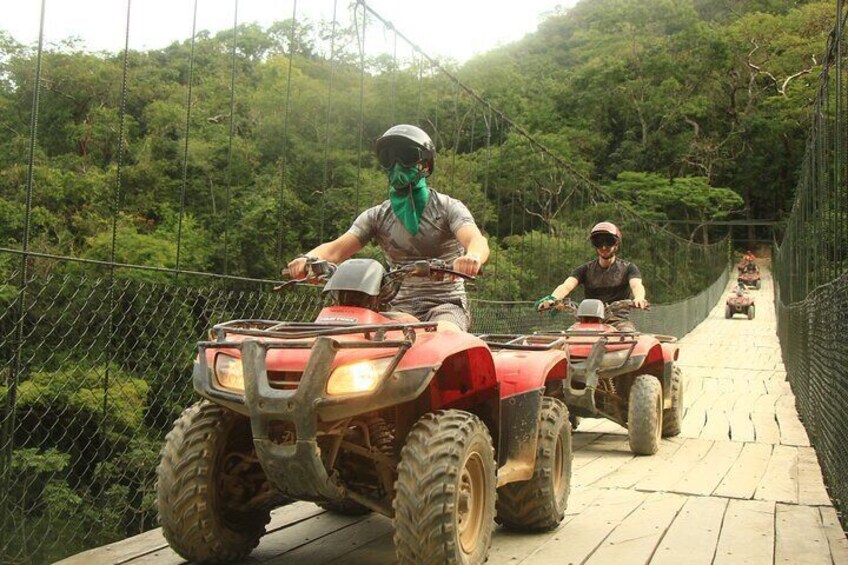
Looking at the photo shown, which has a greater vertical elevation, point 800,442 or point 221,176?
point 221,176

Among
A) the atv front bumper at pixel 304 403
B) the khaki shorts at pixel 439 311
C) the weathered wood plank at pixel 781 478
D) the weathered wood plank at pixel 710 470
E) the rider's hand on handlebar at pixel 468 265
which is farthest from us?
the weathered wood plank at pixel 710 470

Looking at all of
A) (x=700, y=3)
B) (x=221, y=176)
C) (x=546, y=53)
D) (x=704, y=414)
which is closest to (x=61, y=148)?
(x=221, y=176)

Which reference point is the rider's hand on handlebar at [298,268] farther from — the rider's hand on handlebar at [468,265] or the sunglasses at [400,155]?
the sunglasses at [400,155]

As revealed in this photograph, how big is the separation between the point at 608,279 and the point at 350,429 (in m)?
4.62

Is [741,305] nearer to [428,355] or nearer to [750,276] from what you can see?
[750,276]

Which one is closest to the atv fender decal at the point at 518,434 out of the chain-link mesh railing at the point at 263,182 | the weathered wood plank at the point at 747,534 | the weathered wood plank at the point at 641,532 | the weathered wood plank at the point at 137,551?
the weathered wood plank at the point at 641,532

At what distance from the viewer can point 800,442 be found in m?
7.77

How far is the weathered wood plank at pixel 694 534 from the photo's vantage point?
3807 mm

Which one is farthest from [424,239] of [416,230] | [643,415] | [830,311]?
[643,415]

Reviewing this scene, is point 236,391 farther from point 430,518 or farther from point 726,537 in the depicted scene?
point 726,537

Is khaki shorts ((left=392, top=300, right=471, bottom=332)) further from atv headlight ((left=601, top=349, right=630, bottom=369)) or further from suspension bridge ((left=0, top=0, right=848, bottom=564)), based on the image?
atv headlight ((left=601, top=349, right=630, bottom=369))

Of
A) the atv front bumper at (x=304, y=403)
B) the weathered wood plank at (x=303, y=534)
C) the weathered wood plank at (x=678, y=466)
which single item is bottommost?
the weathered wood plank at (x=678, y=466)

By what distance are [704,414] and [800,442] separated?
1.88 m

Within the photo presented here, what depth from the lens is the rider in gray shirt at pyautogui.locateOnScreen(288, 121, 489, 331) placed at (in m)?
3.99
